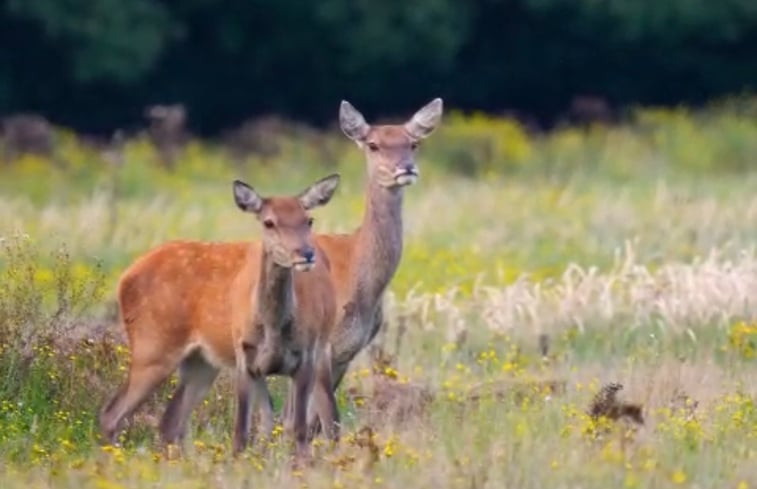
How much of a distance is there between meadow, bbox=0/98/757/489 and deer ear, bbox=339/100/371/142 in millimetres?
1462

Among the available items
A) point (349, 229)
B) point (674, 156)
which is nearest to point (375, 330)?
point (349, 229)

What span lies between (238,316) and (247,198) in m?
0.67

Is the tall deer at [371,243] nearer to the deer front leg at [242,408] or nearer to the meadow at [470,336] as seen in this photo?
the meadow at [470,336]

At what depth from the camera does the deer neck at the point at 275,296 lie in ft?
38.9

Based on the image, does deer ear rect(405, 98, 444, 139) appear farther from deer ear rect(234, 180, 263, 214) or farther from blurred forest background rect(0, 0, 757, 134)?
blurred forest background rect(0, 0, 757, 134)

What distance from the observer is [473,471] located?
10344mm

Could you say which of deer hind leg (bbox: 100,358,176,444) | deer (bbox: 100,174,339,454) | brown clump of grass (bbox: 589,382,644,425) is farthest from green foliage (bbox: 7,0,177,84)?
brown clump of grass (bbox: 589,382,644,425)

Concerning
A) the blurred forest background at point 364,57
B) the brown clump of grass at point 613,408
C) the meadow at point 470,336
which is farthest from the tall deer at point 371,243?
the blurred forest background at point 364,57

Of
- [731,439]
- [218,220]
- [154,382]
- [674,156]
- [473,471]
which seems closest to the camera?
[473,471]

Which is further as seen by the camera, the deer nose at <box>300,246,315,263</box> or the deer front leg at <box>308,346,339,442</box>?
the deer front leg at <box>308,346,339,442</box>

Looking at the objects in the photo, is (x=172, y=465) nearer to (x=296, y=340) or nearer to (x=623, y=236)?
(x=296, y=340)

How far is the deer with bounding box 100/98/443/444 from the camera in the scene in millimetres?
12586

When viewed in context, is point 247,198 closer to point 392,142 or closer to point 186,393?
point 186,393

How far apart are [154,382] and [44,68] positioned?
102 feet
